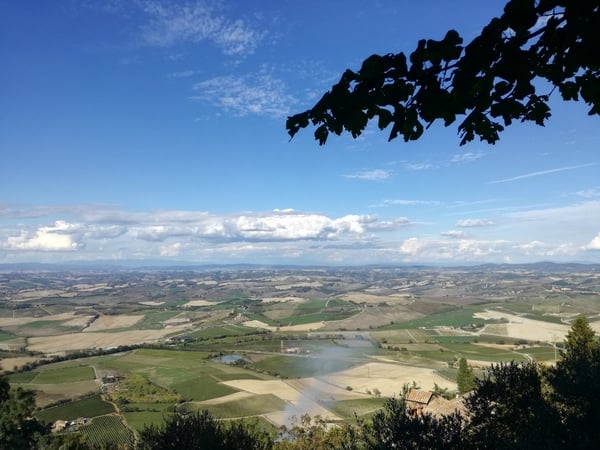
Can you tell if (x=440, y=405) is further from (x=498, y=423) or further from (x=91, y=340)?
(x=91, y=340)

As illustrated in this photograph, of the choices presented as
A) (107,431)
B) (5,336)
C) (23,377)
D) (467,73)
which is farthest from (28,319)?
(467,73)

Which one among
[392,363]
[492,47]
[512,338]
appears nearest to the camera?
[492,47]

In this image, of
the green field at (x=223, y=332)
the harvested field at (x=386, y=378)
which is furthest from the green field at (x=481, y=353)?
the green field at (x=223, y=332)

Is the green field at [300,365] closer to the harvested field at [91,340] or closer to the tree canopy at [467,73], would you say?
the harvested field at [91,340]

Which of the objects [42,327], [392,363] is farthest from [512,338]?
[42,327]

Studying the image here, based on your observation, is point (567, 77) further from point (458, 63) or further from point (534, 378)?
point (534, 378)
